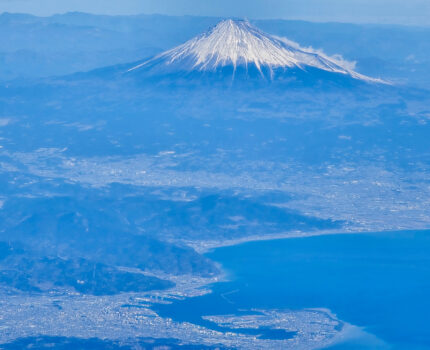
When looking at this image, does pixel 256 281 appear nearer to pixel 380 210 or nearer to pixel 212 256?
pixel 212 256

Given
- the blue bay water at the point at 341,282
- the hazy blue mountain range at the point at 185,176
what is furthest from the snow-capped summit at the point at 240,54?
the blue bay water at the point at 341,282

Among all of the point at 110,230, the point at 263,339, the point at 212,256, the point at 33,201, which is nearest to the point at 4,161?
the point at 33,201

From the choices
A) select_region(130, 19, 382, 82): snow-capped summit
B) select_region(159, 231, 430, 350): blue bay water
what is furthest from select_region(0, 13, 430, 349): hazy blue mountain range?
select_region(159, 231, 430, 350): blue bay water

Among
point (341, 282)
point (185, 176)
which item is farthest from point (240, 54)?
point (341, 282)

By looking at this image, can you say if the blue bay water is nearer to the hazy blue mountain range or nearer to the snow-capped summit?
the hazy blue mountain range

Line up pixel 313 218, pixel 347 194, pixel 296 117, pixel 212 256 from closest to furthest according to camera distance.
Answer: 1. pixel 212 256
2. pixel 313 218
3. pixel 347 194
4. pixel 296 117

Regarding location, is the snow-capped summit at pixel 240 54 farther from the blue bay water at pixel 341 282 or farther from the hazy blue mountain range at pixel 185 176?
the blue bay water at pixel 341 282

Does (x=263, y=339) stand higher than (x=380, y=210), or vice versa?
(x=380, y=210)
